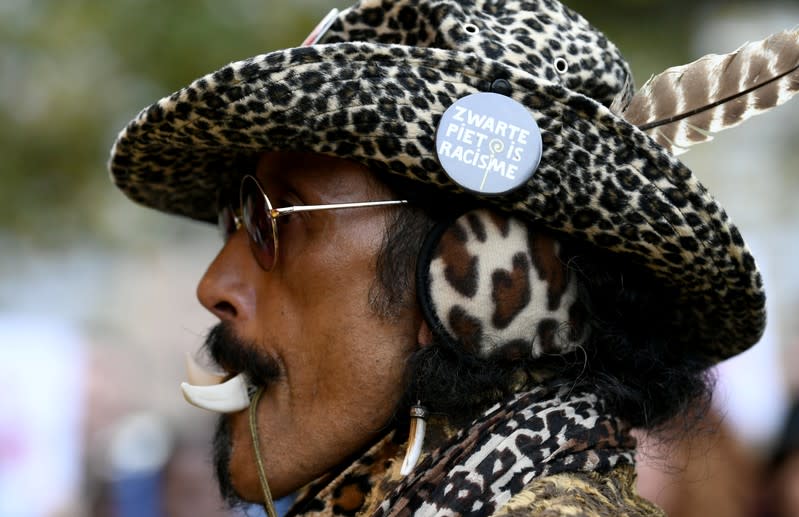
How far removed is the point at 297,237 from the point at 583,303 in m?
0.60

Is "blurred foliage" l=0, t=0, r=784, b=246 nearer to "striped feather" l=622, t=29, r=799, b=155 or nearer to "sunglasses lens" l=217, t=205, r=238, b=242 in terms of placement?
"sunglasses lens" l=217, t=205, r=238, b=242

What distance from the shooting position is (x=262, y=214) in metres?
2.19

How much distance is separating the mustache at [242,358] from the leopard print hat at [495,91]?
44cm

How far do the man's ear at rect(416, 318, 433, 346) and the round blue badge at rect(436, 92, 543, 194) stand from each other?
314mm

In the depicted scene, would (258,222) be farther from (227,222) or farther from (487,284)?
(487,284)

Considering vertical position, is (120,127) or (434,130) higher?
(434,130)

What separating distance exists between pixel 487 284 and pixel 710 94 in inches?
24.0

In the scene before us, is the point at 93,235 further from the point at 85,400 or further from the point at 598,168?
the point at 598,168

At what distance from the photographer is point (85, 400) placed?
576 cm

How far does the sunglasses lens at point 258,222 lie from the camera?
215 cm

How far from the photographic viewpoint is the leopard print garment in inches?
71.6

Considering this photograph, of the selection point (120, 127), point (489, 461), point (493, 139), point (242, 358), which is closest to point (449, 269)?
point (493, 139)

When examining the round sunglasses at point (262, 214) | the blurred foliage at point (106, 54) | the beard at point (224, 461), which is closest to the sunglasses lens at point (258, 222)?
the round sunglasses at point (262, 214)

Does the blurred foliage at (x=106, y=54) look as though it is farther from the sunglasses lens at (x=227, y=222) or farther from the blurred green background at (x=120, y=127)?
the sunglasses lens at (x=227, y=222)
